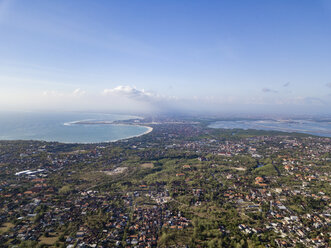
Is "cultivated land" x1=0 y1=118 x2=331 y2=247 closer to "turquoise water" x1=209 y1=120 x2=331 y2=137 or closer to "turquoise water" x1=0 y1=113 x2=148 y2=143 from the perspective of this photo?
"turquoise water" x1=0 y1=113 x2=148 y2=143

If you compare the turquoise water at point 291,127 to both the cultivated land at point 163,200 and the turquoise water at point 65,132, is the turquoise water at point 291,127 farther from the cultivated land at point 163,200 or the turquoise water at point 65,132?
the turquoise water at point 65,132

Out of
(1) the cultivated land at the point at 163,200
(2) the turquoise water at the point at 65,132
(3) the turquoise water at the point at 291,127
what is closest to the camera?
(1) the cultivated land at the point at 163,200

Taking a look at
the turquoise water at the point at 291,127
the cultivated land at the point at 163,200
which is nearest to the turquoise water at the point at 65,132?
the cultivated land at the point at 163,200

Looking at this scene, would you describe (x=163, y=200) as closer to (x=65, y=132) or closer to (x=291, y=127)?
(x=65, y=132)

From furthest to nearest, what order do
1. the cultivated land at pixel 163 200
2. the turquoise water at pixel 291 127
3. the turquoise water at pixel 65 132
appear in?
1. the turquoise water at pixel 291 127
2. the turquoise water at pixel 65 132
3. the cultivated land at pixel 163 200

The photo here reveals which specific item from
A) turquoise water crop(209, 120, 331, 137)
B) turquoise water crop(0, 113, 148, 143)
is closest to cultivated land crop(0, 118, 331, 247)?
turquoise water crop(0, 113, 148, 143)

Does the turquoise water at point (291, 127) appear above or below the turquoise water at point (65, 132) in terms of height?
above

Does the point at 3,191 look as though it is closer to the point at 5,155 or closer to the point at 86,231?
the point at 86,231

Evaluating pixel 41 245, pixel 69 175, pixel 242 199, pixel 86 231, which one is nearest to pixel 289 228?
pixel 242 199
